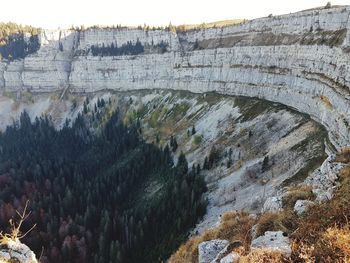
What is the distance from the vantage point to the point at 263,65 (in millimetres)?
112438

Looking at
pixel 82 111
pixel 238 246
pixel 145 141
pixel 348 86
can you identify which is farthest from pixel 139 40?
pixel 238 246

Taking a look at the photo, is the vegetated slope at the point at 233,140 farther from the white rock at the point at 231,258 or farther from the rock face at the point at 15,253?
the rock face at the point at 15,253

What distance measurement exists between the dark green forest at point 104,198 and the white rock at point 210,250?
47.8 meters

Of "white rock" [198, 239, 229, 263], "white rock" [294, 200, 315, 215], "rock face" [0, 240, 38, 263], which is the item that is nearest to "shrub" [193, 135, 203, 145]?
"white rock" [198, 239, 229, 263]

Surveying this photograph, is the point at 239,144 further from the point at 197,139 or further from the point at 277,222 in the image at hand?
the point at 277,222

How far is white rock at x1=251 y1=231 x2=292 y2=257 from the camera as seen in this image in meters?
16.8

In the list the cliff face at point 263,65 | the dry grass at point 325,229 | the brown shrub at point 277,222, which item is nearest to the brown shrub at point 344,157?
the dry grass at point 325,229

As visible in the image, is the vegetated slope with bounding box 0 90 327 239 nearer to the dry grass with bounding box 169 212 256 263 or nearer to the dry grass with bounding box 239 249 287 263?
the dry grass with bounding box 169 212 256 263

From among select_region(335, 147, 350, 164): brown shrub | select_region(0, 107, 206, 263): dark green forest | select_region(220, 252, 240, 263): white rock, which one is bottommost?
select_region(0, 107, 206, 263): dark green forest

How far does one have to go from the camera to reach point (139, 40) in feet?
656

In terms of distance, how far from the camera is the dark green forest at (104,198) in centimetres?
7825

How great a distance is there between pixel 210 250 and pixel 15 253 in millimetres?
12270

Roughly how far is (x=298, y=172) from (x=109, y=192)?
203 ft

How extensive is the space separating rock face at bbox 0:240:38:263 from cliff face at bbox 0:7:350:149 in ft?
166
